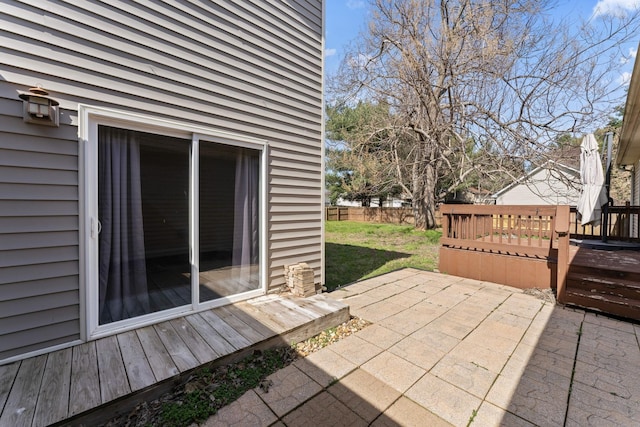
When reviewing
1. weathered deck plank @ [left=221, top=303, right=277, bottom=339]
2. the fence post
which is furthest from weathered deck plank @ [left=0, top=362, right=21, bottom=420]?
the fence post

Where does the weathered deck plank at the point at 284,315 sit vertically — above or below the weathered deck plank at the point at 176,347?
above

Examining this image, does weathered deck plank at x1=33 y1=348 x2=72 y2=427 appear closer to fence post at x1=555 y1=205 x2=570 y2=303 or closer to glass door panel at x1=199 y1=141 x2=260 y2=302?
glass door panel at x1=199 y1=141 x2=260 y2=302

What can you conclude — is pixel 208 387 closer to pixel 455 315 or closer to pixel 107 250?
pixel 107 250

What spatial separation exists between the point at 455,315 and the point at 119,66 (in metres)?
4.03

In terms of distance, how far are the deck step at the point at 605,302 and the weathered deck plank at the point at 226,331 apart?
3816mm

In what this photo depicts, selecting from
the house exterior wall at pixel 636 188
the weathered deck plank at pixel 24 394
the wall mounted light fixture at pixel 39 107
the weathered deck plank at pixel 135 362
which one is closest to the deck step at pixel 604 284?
the weathered deck plank at pixel 135 362

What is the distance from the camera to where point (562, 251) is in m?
3.64

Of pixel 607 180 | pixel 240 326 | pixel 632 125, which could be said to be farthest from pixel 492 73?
pixel 240 326

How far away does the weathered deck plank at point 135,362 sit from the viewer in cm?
181

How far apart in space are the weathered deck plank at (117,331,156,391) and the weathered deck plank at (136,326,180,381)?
0.09 ft

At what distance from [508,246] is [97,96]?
527 centimetres

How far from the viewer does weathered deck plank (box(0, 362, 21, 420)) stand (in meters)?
1.66

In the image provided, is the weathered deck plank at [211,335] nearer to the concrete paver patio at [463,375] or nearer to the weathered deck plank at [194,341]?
the weathered deck plank at [194,341]

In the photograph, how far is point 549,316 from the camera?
329 cm
